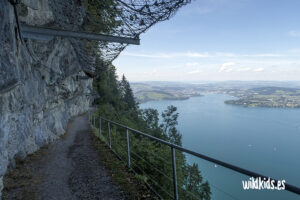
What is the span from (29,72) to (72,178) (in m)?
2.97

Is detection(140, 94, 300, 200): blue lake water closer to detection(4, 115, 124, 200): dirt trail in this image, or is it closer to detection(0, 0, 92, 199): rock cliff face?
detection(4, 115, 124, 200): dirt trail

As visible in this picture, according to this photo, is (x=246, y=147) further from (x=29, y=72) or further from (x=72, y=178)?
(x=29, y=72)

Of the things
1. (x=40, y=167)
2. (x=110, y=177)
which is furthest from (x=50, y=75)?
(x=110, y=177)

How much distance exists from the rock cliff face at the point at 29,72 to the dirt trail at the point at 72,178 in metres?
0.60

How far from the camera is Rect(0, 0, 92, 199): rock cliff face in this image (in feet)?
7.15

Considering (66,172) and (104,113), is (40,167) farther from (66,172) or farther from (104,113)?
(104,113)

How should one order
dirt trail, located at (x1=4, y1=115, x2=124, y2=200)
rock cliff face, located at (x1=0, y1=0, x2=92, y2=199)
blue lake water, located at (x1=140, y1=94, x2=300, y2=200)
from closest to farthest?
rock cliff face, located at (x1=0, y1=0, x2=92, y2=199), dirt trail, located at (x1=4, y1=115, x2=124, y2=200), blue lake water, located at (x1=140, y1=94, x2=300, y2=200)

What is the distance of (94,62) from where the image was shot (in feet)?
23.2

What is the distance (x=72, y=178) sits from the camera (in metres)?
3.34

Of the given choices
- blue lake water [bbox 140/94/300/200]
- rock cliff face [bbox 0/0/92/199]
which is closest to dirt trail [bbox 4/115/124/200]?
rock cliff face [bbox 0/0/92/199]

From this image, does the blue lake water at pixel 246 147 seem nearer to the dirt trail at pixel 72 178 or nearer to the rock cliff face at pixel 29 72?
the dirt trail at pixel 72 178

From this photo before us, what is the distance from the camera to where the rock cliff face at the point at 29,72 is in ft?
7.15

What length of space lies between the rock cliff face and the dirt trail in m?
0.60

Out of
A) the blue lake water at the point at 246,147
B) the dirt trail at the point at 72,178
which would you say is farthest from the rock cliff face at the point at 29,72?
the blue lake water at the point at 246,147
